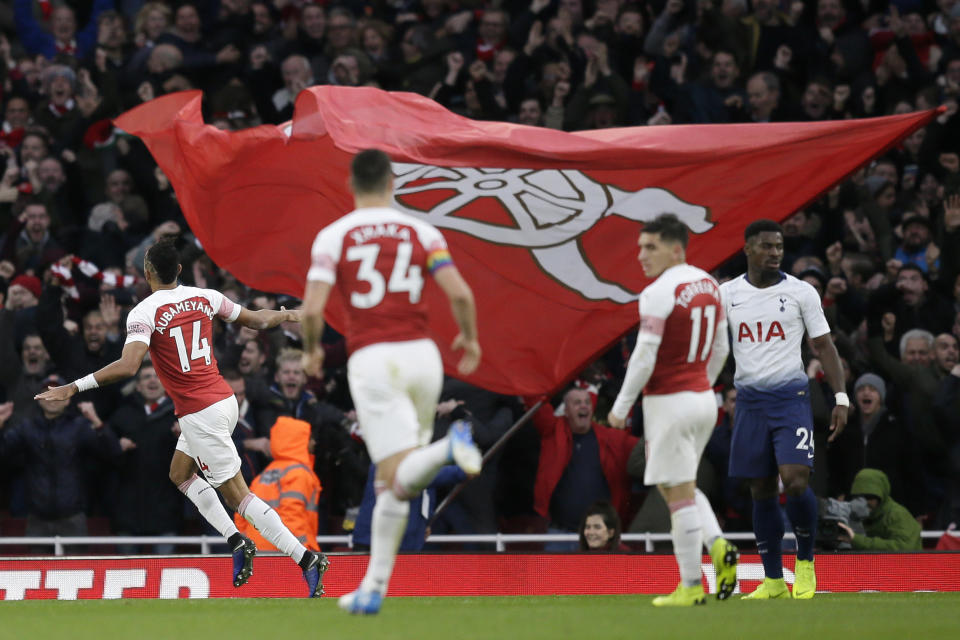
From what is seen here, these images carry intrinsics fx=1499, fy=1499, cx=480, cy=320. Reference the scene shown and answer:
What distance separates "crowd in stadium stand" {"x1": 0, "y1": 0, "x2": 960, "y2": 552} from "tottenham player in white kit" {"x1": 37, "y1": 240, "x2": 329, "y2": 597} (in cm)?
258

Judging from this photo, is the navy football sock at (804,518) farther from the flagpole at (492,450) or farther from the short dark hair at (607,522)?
the flagpole at (492,450)

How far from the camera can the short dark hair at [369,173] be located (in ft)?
24.9

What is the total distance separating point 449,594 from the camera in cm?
1152

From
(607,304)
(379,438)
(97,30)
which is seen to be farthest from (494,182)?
(97,30)

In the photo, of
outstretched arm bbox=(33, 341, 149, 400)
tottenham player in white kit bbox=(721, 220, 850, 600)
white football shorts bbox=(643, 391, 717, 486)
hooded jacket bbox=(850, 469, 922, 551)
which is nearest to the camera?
white football shorts bbox=(643, 391, 717, 486)

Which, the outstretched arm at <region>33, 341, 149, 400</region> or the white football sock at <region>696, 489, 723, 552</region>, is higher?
the outstretched arm at <region>33, 341, 149, 400</region>

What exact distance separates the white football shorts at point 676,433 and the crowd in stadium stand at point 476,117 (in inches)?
155

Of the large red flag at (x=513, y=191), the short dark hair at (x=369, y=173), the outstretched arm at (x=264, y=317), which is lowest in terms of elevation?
the outstretched arm at (x=264, y=317)

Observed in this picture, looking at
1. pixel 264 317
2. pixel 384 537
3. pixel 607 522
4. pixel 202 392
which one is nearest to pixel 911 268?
pixel 607 522

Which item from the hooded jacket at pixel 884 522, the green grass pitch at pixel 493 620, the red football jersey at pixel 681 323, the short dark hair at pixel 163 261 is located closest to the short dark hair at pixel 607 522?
the green grass pitch at pixel 493 620

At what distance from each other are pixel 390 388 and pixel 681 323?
2063 millimetres

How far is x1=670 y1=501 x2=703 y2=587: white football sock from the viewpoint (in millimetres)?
8617

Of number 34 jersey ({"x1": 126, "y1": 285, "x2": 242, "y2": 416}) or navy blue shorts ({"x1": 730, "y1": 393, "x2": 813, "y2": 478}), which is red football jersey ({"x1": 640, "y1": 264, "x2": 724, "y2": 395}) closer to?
navy blue shorts ({"x1": 730, "y1": 393, "x2": 813, "y2": 478})

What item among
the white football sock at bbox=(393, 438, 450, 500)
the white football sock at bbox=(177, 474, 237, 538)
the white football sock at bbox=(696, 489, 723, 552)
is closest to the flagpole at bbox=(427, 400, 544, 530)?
the white football sock at bbox=(177, 474, 237, 538)
